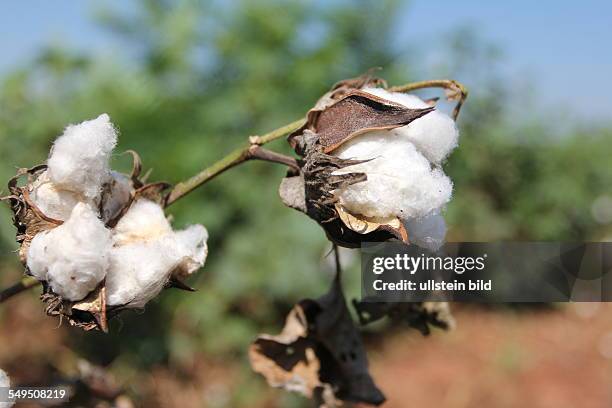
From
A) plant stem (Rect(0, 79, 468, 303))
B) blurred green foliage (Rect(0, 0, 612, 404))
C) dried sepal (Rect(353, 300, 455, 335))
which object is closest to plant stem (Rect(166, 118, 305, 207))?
plant stem (Rect(0, 79, 468, 303))

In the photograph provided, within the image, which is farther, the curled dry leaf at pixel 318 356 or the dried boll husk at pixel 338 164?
the curled dry leaf at pixel 318 356

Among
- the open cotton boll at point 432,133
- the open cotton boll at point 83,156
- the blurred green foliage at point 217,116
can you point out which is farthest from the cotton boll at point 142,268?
the blurred green foliage at point 217,116

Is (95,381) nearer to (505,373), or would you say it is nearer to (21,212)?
(21,212)

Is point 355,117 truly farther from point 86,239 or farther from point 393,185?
point 86,239

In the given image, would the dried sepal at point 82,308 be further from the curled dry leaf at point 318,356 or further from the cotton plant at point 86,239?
the curled dry leaf at point 318,356

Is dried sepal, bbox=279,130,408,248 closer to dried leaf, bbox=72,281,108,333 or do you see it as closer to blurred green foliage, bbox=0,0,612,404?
dried leaf, bbox=72,281,108,333

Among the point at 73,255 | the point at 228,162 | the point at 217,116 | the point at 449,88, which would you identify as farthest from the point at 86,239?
the point at 217,116
